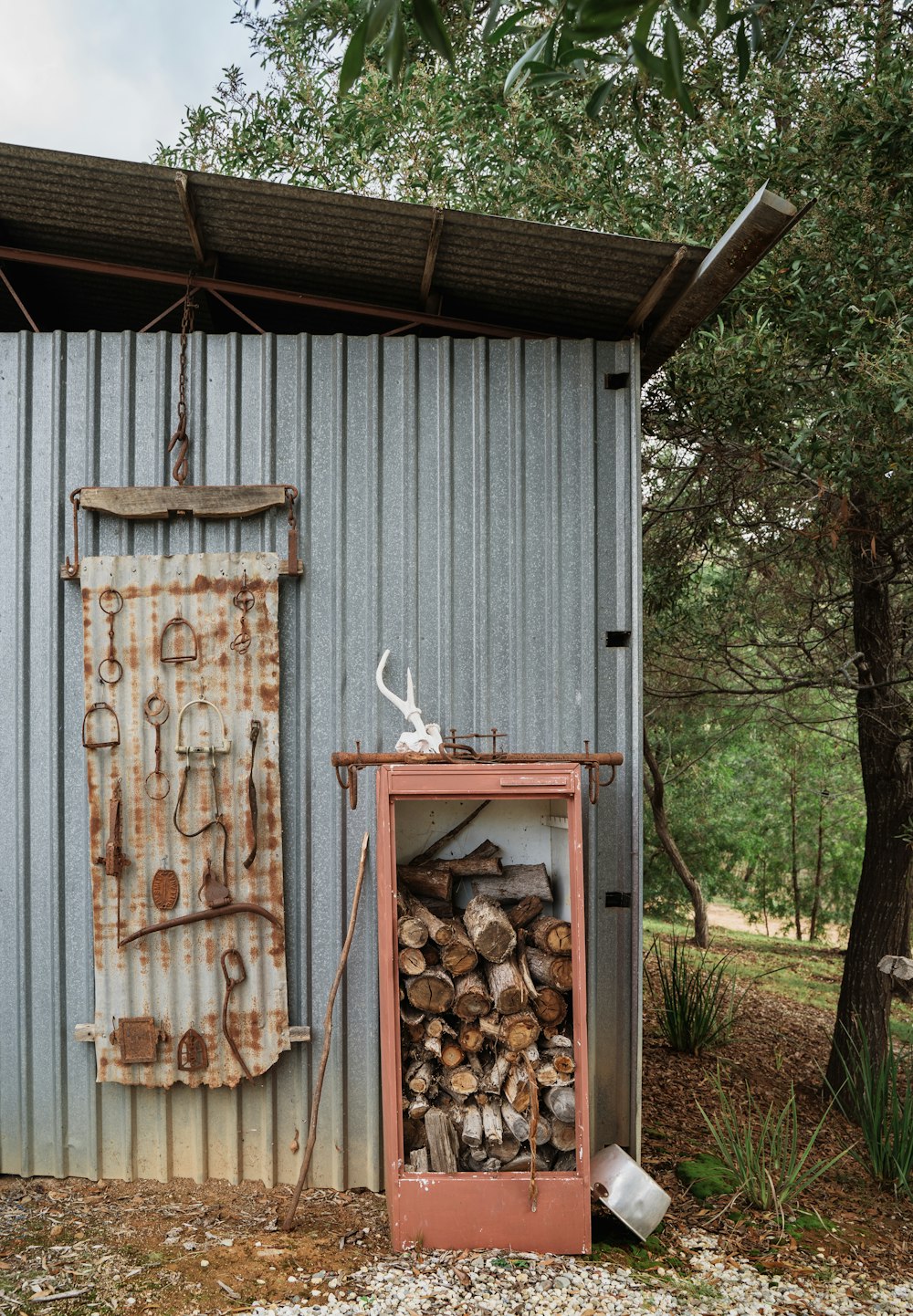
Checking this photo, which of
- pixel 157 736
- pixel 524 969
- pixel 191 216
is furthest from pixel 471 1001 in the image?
pixel 191 216

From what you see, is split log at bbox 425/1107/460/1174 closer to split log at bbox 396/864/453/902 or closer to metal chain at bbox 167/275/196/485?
split log at bbox 396/864/453/902

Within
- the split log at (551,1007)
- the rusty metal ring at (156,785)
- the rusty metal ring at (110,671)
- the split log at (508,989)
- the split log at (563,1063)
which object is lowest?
the split log at (563,1063)

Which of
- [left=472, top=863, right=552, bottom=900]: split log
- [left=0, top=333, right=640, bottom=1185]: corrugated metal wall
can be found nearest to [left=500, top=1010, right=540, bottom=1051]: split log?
[left=472, top=863, right=552, bottom=900]: split log

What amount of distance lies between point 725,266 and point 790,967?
28.4ft

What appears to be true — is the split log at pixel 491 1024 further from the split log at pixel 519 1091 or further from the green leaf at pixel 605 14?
the green leaf at pixel 605 14

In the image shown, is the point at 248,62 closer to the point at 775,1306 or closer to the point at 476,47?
the point at 476,47

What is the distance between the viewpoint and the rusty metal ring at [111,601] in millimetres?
3752

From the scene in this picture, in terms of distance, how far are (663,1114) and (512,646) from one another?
2744 mm

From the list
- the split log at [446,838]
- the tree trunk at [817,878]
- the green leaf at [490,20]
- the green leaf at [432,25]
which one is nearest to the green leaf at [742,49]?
the green leaf at [490,20]

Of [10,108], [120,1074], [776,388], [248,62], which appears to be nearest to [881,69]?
[776,388]

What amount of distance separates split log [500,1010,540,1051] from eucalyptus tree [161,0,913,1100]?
293 centimetres

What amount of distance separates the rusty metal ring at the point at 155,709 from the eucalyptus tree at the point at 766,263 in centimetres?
299

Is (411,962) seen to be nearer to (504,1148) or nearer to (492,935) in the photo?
(492,935)

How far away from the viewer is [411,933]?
130 inches
